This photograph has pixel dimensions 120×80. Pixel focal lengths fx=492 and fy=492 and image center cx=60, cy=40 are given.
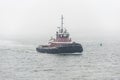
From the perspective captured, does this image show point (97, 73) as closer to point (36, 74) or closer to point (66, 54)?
point (36, 74)

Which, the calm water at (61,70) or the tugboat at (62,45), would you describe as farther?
the tugboat at (62,45)

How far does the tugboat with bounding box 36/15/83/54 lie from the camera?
137m

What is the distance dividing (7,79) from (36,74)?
9863mm

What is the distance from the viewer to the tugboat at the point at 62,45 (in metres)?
137

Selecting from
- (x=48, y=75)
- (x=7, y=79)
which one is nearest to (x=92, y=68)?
(x=48, y=75)

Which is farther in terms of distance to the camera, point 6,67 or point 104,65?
point 104,65

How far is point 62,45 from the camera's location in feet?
454

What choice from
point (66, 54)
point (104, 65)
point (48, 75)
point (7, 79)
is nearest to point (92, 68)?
point (104, 65)

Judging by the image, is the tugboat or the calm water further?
the tugboat

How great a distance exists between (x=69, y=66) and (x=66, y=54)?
3186cm

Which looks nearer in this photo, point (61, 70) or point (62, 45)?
point (61, 70)

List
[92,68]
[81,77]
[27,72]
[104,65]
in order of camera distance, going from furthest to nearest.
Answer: [104,65] → [92,68] → [27,72] → [81,77]

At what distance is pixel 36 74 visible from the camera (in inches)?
3423

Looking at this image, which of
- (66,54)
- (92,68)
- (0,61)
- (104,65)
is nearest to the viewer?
(92,68)
